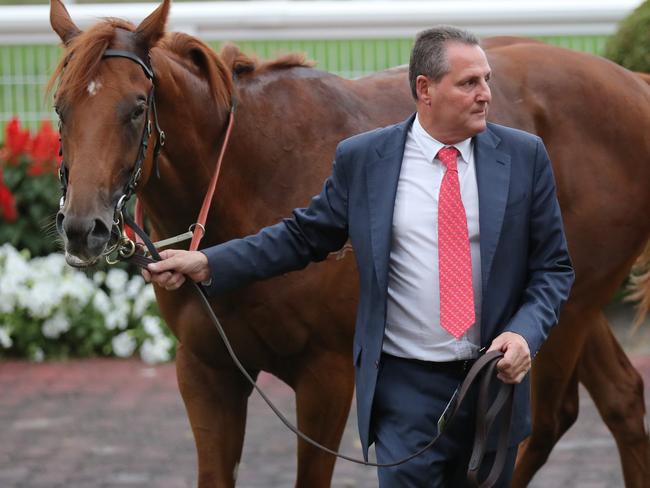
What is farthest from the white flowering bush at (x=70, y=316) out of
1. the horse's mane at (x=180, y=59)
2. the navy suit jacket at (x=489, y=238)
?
the navy suit jacket at (x=489, y=238)

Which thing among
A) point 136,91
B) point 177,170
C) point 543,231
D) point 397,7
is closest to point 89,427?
point 177,170

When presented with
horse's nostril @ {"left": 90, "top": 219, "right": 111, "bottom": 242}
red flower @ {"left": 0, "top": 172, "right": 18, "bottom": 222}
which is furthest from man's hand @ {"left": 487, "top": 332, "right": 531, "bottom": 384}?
red flower @ {"left": 0, "top": 172, "right": 18, "bottom": 222}

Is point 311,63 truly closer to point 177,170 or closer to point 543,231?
point 177,170

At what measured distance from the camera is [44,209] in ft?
28.5

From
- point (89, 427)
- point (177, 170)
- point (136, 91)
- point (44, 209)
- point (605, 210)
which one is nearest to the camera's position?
point (136, 91)

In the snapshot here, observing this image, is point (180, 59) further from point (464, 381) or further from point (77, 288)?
point (77, 288)

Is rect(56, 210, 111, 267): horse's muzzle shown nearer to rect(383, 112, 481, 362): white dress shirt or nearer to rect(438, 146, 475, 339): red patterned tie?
rect(383, 112, 481, 362): white dress shirt

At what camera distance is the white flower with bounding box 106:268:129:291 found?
852 cm

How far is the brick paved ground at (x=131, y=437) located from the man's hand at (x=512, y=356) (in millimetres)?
2691

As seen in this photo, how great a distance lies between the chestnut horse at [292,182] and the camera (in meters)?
3.55

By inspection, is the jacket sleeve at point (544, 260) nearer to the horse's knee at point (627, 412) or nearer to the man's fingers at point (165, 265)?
the man's fingers at point (165, 265)

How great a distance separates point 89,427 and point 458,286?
4068mm

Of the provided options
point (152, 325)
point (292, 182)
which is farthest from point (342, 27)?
point (292, 182)

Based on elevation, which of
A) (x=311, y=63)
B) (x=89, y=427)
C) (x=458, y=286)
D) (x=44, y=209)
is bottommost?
(x=89, y=427)
